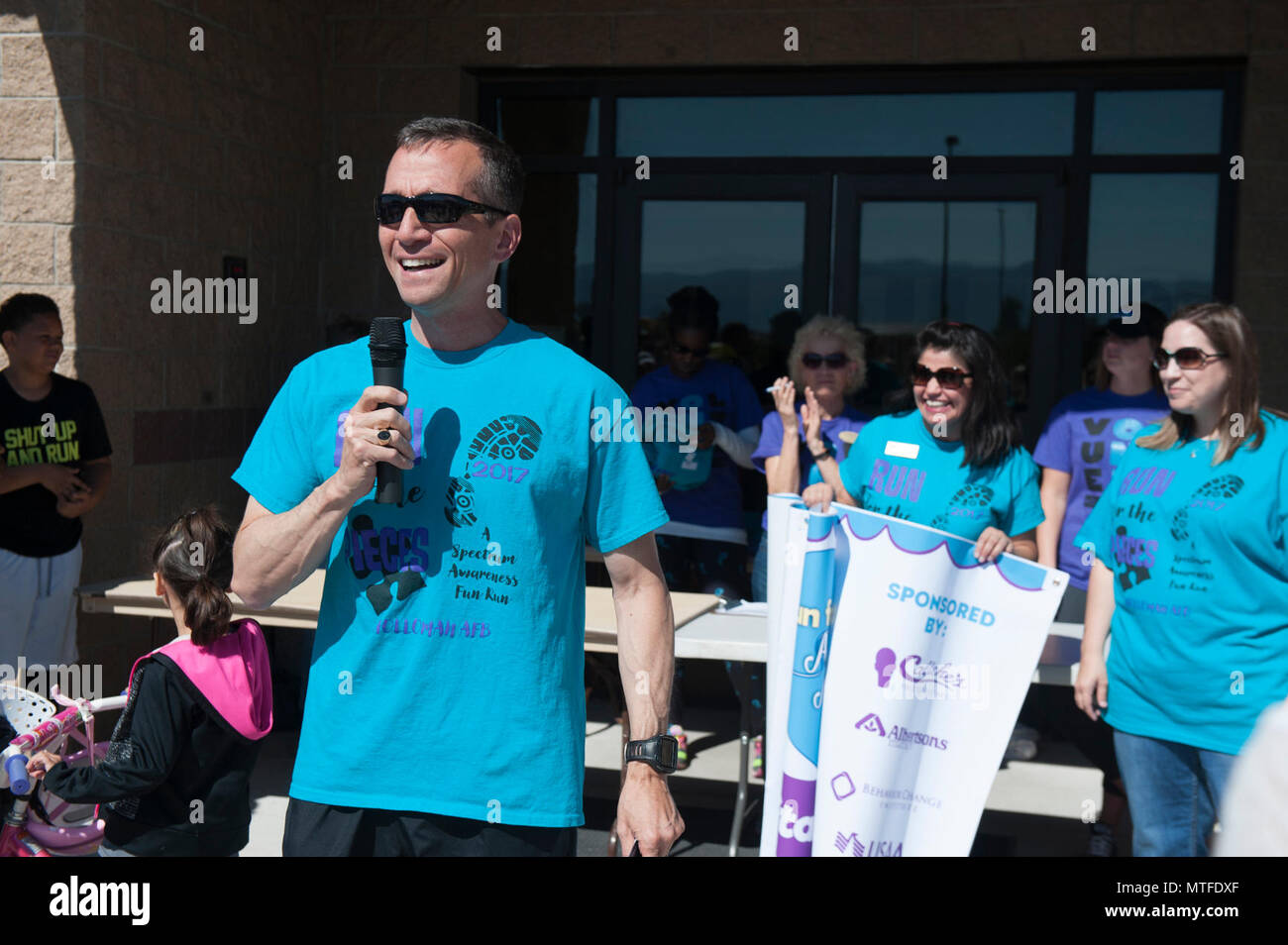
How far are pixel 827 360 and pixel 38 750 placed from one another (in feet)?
10.7

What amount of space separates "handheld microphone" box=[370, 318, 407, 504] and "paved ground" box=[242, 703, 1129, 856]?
278 centimetres

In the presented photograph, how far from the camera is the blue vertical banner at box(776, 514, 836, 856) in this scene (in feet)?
11.1

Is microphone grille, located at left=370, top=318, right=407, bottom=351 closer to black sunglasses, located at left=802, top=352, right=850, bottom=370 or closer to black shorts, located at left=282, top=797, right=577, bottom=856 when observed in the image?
black shorts, located at left=282, top=797, right=577, bottom=856

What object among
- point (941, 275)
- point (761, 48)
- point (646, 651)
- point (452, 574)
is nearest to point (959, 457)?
point (646, 651)

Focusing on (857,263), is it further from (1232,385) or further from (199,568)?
(199,568)

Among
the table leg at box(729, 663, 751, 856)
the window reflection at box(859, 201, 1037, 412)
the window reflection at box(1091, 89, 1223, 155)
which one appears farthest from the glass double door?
the table leg at box(729, 663, 751, 856)

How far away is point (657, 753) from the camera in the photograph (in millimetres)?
1967

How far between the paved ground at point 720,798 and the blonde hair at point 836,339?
5.81 feet

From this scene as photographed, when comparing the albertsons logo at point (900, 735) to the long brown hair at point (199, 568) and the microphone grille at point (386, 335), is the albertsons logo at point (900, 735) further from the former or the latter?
the microphone grille at point (386, 335)

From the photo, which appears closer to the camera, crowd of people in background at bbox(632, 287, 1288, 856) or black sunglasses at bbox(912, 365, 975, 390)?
crowd of people in background at bbox(632, 287, 1288, 856)

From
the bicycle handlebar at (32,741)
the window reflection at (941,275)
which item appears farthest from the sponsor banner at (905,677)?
the window reflection at (941,275)

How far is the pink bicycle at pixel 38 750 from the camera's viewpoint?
3311 mm

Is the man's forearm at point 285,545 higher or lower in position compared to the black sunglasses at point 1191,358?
lower
